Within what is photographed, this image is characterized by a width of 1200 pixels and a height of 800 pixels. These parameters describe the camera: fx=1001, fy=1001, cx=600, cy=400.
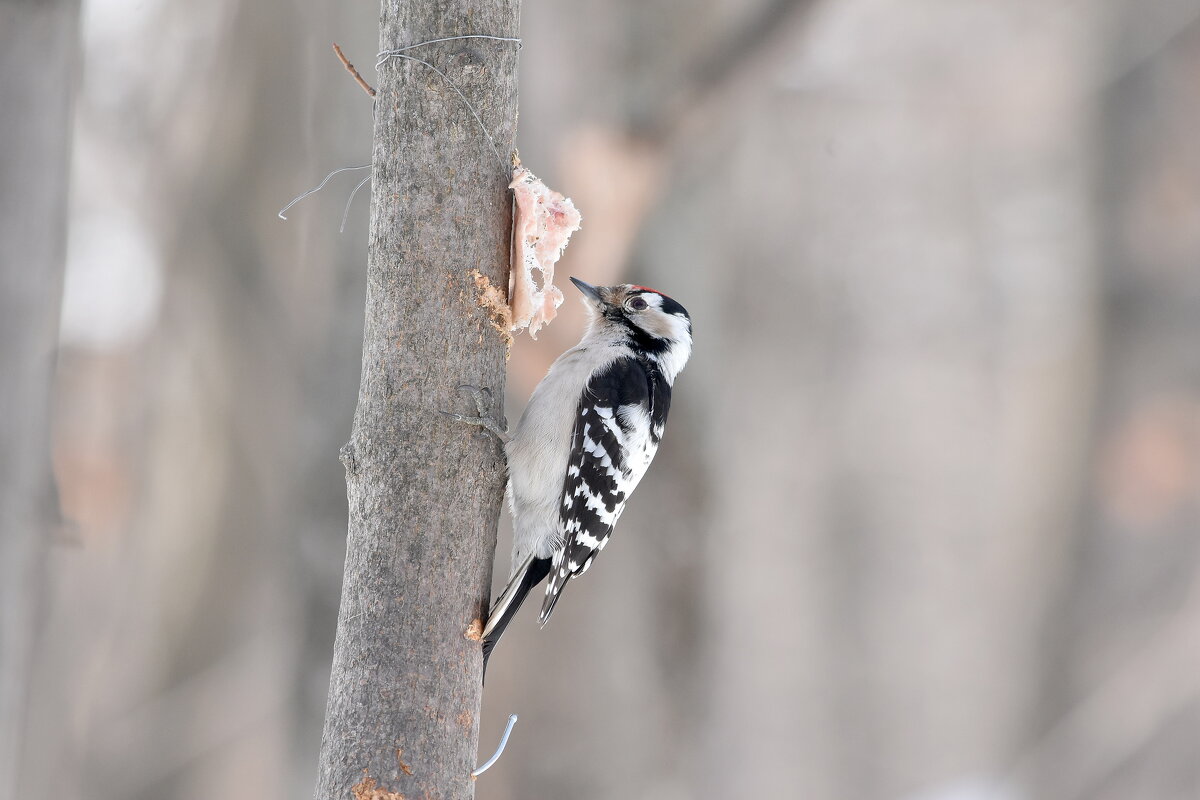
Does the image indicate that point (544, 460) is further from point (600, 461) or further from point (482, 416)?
point (482, 416)

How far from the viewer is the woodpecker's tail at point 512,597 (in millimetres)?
2469

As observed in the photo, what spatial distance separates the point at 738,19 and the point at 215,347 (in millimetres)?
5062

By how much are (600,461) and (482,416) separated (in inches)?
35.0

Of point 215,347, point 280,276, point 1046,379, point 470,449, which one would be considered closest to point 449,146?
point 470,449

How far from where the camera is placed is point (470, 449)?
231cm

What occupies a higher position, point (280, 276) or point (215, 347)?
point (280, 276)

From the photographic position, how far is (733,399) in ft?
32.5

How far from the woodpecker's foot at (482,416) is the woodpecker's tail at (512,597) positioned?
44 cm

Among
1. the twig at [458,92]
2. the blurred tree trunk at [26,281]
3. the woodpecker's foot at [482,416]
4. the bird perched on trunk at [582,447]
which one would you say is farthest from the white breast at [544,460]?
the blurred tree trunk at [26,281]

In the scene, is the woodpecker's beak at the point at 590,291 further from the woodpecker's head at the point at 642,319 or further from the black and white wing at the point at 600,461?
the black and white wing at the point at 600,461

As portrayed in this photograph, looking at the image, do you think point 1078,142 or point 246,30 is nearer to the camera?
point 246,30

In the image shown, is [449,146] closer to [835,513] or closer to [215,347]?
[215,347]

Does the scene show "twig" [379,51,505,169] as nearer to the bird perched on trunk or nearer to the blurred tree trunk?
the bird perched on trunk

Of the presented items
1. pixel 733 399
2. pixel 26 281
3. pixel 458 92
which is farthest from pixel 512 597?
pixel 733 399
